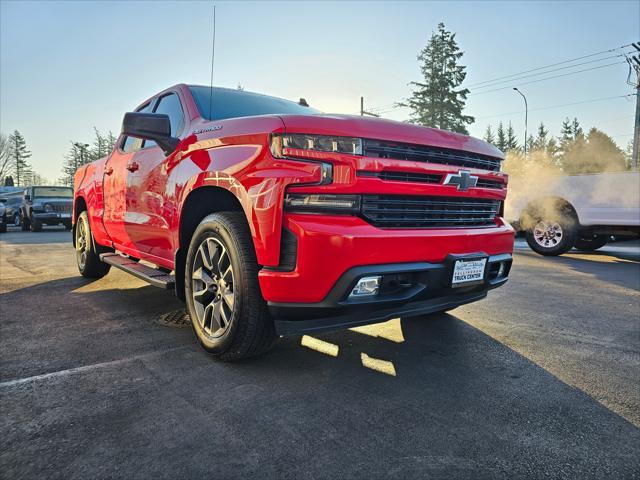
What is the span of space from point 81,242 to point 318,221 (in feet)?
14.8

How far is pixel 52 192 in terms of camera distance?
16.3 metres

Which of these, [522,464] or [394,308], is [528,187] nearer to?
[394,308]

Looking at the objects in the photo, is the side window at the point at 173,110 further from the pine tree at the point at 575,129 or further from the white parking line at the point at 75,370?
the pine tree at the point at 575,129

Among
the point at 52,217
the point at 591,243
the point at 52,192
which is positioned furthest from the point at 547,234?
the point at 52,192

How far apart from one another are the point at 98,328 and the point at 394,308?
7.43 feet

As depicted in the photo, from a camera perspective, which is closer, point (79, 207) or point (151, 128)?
point (151, 128)

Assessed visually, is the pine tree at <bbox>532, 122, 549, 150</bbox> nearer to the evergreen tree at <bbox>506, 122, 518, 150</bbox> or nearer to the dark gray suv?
the evergreen tree at <bbox>506, 122, 518, 150</bbox>

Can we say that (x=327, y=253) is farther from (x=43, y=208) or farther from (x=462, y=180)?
(x=43, y=208)

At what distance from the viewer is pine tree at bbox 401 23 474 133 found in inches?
1640

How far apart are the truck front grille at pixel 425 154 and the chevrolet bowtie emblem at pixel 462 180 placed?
7 centimetres

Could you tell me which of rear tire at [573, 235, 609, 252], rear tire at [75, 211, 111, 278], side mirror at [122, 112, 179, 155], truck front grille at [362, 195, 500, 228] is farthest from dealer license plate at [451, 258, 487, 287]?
rear tire at [573, 235, 609, 252]

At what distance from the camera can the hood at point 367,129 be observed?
2.19 meters

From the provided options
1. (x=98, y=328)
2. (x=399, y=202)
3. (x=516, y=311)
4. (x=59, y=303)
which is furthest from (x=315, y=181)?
(x=59, y=303)

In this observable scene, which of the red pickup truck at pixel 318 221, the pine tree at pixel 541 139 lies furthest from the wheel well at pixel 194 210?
the pine tree at pixel 541 139
